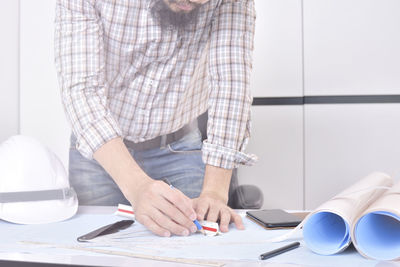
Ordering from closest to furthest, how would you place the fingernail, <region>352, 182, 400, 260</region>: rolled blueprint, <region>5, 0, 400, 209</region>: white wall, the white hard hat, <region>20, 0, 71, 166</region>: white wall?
<region>352, 182, 400, 260</region>: rolled blueprint → the fingernail → the white hard hat → <region>5, 0, 400, 209</region>: white wall → <region>20, 0, 71, 166</region>: white wall

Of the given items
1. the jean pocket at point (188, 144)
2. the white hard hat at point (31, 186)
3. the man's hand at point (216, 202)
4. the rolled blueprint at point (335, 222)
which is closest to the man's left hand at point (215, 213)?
the man's hand at point (216, 202)

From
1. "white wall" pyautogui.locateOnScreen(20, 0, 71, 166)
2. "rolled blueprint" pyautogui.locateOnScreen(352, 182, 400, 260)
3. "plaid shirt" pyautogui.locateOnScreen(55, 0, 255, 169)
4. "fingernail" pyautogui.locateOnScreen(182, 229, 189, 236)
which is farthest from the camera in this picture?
"white wall" pyautogui.locateOnScreen(20, 0, 71, 166)

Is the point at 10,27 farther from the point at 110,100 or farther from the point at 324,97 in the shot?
the point at 324,97

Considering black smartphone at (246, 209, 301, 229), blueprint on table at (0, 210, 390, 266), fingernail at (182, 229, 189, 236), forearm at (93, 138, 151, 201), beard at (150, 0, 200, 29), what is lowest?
blueprint on table at (0, 210, 390, 266)

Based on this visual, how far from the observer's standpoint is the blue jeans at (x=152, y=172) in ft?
4.52

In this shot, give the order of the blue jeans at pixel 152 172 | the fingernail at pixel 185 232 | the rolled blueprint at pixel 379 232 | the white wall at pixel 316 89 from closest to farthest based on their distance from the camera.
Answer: the rolled blueprint at pixel 379 232, the fingernail at pixel 185 232, the blue jeans at pixel 152 172, the white wall at pixel 316 89

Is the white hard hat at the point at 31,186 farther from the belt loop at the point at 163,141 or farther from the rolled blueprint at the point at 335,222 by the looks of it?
the rolled blueprint at the point at 335,222

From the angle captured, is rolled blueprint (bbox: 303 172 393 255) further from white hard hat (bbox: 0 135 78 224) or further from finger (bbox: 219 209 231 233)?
white hard hat (bbox: 0 135 78 224)

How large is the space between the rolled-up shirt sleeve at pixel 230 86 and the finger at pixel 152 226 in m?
0.31

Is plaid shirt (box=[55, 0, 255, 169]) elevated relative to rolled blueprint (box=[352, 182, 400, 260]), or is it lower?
elevated

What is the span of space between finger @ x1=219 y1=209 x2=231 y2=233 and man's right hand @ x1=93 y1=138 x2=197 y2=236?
0.22ft

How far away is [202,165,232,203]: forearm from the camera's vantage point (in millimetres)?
1083

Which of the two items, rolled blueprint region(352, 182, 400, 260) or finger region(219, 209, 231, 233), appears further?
finger region(219, 209, 231, 233)

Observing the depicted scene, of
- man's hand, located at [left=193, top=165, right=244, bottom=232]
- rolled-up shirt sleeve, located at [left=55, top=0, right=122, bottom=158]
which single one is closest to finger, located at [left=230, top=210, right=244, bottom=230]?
man's hand, located at [left=193, top=165, right=244, bottom=232]
